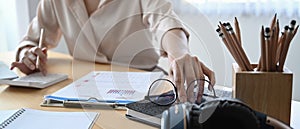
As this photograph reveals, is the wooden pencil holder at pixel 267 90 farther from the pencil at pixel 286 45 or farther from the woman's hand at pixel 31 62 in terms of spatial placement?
the woman's hand at pixel 31 62

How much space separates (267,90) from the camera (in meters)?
0.59

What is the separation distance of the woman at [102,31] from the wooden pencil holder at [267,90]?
1.53ft

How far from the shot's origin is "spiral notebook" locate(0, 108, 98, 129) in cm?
68

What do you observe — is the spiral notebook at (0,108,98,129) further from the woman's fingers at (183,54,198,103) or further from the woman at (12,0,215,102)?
the woman at (12,0,215,102)

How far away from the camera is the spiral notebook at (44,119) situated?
0.68 meters

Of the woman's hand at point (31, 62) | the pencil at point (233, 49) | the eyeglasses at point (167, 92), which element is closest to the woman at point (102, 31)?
the woman's hand at point (31, 62)

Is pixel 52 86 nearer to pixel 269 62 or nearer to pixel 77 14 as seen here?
pixel 77 14

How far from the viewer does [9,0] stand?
2.44m

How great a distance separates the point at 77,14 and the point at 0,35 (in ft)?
4.49

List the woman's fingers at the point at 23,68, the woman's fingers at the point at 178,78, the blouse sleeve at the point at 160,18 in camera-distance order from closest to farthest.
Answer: the woman's fingers at the point at 178,78 → the blouse sleeve at the point at 160,18 → the woman's fingers at the point at 23,68

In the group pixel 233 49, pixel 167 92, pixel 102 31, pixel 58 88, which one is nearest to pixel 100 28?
pixel 102 31

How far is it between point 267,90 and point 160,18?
21.8 inches

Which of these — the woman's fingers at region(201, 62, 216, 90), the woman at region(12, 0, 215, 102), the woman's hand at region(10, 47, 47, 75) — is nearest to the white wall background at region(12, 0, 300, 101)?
the woman's fingers at region(201, 62, 216, 90)

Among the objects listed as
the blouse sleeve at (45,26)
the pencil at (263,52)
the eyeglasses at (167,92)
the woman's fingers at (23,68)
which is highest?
the blouse sleeve at (45,26)
